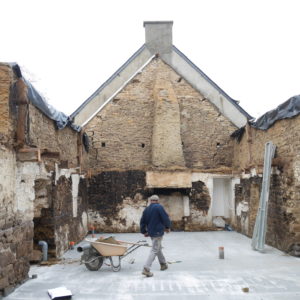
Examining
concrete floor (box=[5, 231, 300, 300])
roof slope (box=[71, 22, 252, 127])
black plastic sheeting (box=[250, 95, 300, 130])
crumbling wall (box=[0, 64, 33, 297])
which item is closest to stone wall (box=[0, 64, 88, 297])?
crumbling wall (box=[0, 64, 33, 297])

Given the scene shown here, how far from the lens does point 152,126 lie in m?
16.0

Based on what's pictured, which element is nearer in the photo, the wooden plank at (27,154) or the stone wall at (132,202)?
the wooden plank at (27,154)

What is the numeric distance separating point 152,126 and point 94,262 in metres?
9.19

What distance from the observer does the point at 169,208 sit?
14.5 metres

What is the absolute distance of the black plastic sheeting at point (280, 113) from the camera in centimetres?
878

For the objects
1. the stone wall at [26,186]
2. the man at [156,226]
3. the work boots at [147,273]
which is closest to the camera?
the stone wall at [26,186]

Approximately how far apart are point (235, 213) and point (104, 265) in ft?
24.0

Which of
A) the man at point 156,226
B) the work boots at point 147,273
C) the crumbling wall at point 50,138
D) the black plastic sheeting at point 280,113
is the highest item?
the black plastic sheeting at point 280,113

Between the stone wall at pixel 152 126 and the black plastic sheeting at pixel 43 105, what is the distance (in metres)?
4.49

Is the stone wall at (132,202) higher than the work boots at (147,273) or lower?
higher

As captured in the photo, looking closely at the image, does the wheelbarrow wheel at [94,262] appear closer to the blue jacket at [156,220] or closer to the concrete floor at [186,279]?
the concrete floor at [186,279]

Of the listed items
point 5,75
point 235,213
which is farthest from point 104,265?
point 235,213

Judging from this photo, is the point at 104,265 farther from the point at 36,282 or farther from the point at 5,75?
the point at 5,75

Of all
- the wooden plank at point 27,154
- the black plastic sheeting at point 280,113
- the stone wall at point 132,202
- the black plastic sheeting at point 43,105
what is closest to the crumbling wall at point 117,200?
the stone wall at point 132,202
